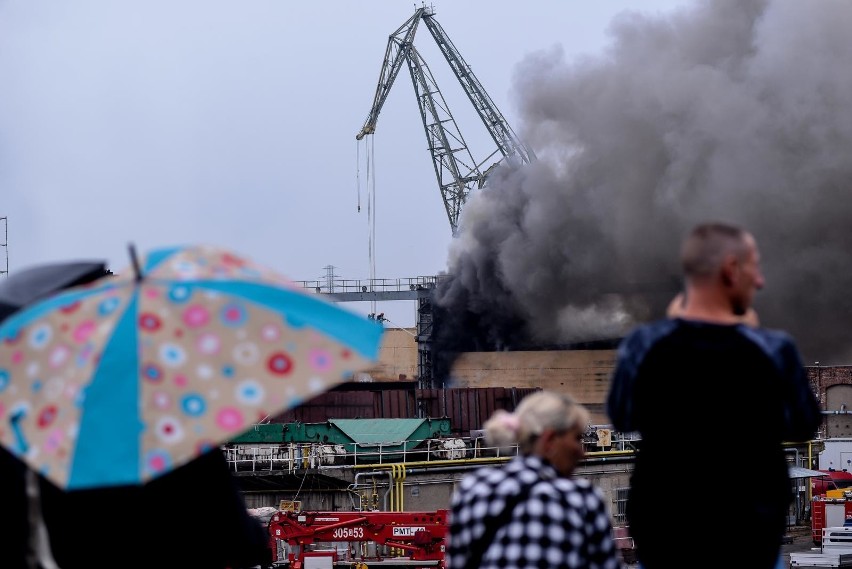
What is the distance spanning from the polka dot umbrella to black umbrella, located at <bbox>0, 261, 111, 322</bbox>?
0.94ft

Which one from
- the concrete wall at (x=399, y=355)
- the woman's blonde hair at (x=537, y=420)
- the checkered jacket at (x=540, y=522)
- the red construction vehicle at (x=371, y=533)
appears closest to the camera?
the checkered jacket at (x=540, y=522)

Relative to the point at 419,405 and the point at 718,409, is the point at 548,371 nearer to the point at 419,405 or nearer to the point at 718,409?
the point at 419,405

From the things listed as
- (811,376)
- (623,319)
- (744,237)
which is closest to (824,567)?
(744,237)

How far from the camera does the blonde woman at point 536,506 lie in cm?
381

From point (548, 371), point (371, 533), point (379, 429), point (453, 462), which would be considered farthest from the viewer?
point (548, 371)

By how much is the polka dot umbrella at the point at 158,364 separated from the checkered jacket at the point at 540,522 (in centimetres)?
58

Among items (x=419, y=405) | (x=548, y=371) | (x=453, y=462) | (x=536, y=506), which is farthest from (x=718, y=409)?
(x=548, y=371)

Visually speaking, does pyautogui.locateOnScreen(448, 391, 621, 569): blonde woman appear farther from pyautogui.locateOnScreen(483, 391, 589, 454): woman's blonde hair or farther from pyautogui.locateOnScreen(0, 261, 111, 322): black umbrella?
pyautogui.locateOnScreen(0, 261, 111, 322): black umbrella

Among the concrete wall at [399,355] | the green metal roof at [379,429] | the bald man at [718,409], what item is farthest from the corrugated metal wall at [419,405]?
the bald man at [718,409]

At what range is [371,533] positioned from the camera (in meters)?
20.4

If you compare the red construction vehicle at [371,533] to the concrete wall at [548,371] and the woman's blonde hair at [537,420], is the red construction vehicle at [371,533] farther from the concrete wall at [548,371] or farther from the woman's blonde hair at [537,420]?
the concrete wall at [548,371]

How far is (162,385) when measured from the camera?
380 centimetres

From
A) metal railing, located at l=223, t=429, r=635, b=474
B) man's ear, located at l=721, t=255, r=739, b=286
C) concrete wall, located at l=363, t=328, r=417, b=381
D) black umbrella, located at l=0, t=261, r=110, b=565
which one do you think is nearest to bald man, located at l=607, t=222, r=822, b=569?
man's ear, located at l=721, t=255, r=739, b=286

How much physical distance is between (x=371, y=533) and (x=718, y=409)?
1684 centimetres
